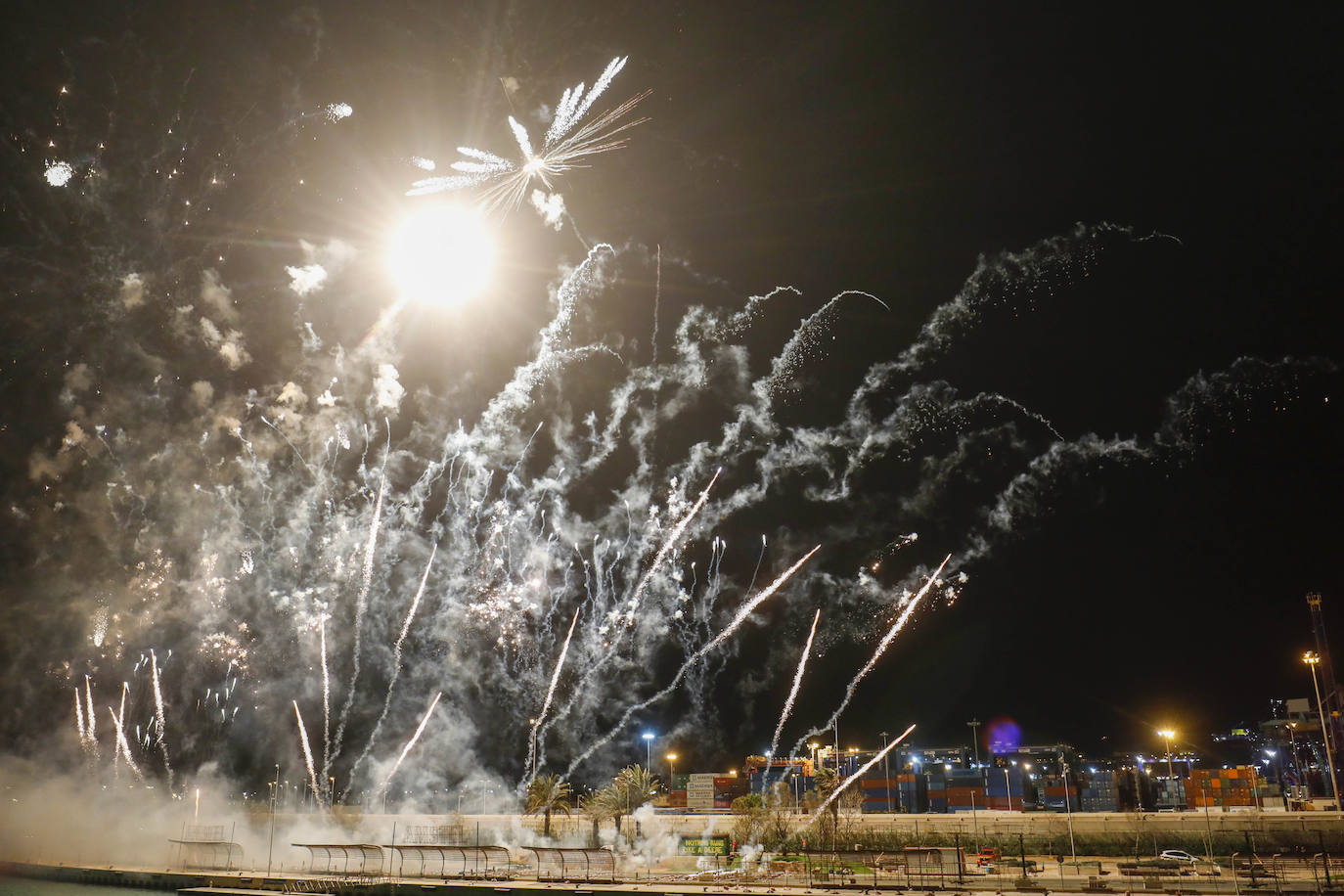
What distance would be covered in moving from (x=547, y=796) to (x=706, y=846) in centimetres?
1282

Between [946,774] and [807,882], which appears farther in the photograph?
[946,774]

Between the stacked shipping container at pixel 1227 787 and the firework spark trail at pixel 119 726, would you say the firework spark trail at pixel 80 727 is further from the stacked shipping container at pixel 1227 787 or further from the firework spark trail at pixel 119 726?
the stacked shipping container at pixel 1227 787

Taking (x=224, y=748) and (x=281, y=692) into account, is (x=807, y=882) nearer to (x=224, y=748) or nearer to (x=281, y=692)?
(x=281, y=692)

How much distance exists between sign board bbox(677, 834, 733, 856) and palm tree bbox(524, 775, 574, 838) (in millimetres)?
10144

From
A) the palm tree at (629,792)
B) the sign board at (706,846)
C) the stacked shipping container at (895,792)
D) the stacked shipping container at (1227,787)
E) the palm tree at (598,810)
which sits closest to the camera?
the sign board at (706,846)

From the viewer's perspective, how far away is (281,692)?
88312 millimetres

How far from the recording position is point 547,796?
231 ft

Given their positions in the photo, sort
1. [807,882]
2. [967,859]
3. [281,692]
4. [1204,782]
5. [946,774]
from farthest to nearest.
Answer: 1. [946,774]
2. [1204,782]
3. [281,692]
4. [967,859]
5. [807,882]

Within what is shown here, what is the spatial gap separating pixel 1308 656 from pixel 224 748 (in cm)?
9603

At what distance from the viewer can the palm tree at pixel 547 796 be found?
70.5 m

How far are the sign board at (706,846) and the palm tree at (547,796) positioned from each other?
399 inches

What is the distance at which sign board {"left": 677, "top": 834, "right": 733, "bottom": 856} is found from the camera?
64812mm

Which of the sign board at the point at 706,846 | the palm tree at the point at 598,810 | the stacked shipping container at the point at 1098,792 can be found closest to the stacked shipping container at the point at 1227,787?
the stacked shipping container at the point at 1098,792

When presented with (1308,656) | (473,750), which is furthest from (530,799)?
(1308,656)
